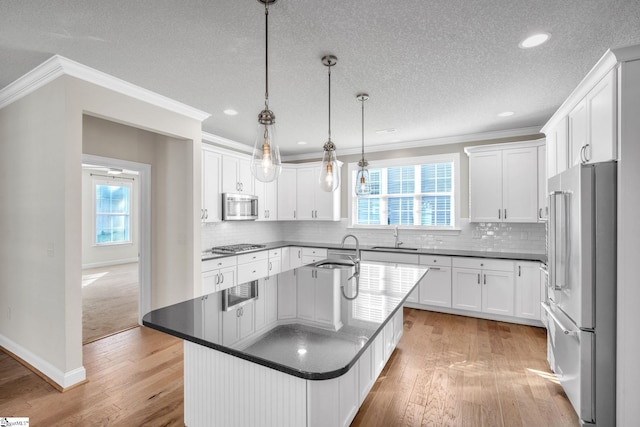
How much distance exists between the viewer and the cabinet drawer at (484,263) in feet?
13.7

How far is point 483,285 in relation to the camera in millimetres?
4309

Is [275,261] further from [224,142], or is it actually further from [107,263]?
[107,263]

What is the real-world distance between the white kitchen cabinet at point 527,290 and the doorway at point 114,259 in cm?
477

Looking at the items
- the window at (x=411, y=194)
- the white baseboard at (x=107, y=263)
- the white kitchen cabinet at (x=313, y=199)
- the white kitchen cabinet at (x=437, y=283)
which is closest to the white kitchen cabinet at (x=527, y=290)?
the white kitchen cabinet at (x=437, y=283)

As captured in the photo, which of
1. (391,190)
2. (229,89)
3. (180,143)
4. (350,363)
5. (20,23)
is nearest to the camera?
(350,363)

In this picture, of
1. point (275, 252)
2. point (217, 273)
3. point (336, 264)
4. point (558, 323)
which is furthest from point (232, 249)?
point (558, 323)

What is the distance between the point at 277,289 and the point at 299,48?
5.76 feet

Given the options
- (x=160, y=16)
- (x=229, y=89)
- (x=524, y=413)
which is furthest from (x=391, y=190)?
(x=160, y=16)

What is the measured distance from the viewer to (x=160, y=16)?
1.97 metres

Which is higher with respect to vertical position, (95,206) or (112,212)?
(95,206)

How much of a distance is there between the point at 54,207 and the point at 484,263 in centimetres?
481

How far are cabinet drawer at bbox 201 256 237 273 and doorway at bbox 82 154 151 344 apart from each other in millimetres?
723

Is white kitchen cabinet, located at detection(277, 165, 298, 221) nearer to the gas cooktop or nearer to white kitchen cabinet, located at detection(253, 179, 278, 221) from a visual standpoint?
white kitchen cabinet, located at detection(253, 179, 278, 221)

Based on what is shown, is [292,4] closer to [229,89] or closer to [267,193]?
[229,89]
